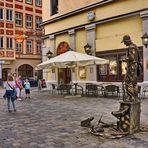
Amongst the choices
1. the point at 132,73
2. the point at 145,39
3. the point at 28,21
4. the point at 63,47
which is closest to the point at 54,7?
the point at 63,47

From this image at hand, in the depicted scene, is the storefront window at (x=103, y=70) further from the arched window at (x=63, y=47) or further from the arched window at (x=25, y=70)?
the arched window at (x=25, y=70)

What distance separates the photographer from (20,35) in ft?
125

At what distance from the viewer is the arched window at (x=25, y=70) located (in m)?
40.3

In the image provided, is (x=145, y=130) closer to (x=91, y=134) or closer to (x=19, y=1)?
(x=91, y=134)

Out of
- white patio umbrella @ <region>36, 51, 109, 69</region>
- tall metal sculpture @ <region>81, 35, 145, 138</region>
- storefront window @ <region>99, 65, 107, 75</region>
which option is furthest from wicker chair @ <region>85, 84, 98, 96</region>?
tall metal sculpture @ <region>81, 35, 145, 138</region>

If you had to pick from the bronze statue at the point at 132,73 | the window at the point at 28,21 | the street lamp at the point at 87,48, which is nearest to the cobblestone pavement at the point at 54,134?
the bronze statue at the point at 132,73

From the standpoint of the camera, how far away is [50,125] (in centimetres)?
924

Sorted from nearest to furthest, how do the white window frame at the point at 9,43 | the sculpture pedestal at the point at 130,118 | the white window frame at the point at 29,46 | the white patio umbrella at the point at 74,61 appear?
1. the sculpture pedestal at the point at 130,118
2. the white patio umbrella at the point at 74,61
3. the white window frame at the point at 9,43
4. the white window frame at the point at 29,46

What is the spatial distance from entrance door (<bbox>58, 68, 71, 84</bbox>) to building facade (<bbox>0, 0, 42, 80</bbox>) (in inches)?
463

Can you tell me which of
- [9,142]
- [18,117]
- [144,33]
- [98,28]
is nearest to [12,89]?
[18,117]

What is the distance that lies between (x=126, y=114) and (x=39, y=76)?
33.6m

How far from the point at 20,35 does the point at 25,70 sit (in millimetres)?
4975

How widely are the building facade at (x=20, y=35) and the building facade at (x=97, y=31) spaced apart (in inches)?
449

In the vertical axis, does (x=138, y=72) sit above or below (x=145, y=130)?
above
